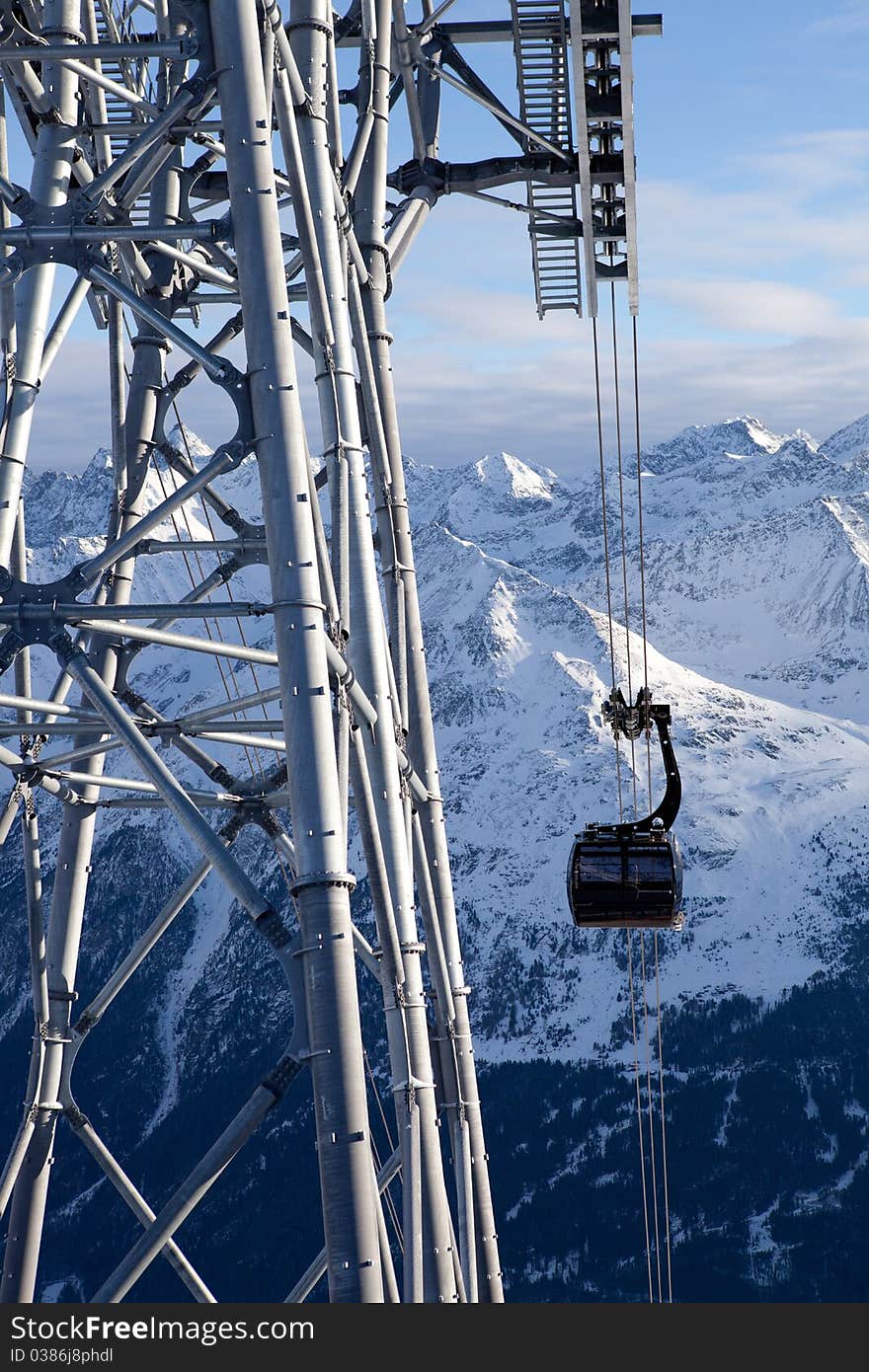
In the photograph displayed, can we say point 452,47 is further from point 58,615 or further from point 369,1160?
point 369,1160

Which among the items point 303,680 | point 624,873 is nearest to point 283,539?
point 303,680

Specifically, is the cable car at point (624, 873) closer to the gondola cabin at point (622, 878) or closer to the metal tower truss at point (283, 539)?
the gondola cabin at point (622, 878)

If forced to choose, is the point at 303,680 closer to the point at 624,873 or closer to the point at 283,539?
the point at 283,539

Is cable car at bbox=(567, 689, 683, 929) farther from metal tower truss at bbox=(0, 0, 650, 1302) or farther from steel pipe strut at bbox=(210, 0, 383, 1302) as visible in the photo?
steel pipe strut at bbox=(210, 0, 383, 1302)

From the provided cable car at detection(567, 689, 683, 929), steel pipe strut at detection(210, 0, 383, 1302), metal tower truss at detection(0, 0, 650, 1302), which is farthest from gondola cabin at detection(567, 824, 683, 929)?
steel pipe strut at detection(210, 0, 383, 1302)

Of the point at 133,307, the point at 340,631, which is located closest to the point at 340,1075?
the point at 340,631

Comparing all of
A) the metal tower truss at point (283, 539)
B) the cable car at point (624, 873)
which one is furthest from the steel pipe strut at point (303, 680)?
the cable car at point (624, 873)

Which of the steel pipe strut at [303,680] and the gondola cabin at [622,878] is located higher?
the gondola cabin at [622,878]
